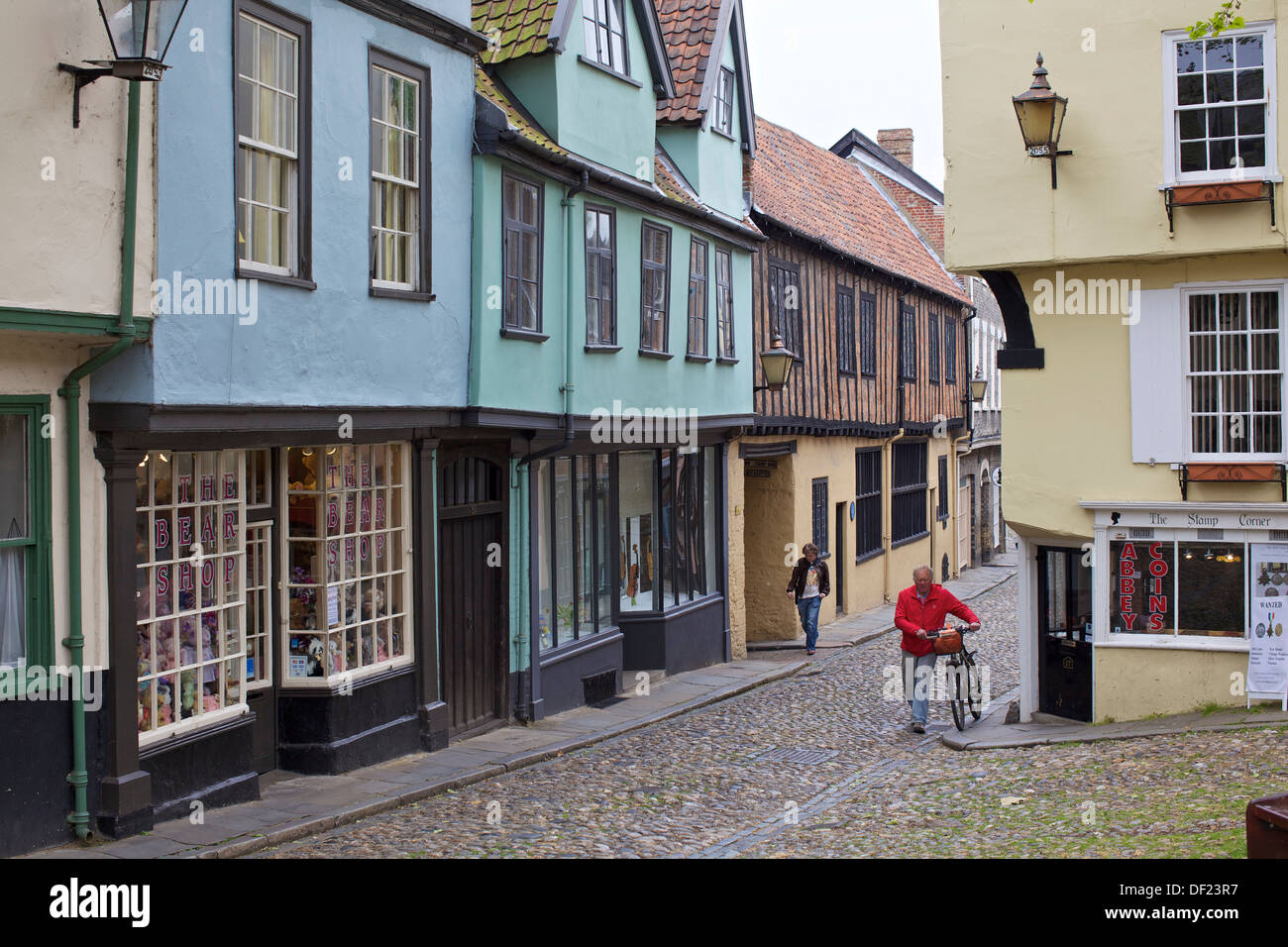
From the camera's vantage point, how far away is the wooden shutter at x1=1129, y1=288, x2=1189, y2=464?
13000 millimetres

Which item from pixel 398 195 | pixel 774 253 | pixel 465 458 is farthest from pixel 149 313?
pixel 774 253

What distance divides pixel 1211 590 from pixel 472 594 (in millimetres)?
7281

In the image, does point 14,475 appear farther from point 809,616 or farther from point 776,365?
point 809,616

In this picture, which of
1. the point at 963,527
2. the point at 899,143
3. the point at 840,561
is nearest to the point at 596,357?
the point at 840,561

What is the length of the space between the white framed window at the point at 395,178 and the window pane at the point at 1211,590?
7859 millimetres

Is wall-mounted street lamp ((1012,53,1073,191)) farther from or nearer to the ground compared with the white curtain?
farther from the ground

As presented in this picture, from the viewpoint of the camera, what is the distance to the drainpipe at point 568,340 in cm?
1443

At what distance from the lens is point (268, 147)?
396 inches

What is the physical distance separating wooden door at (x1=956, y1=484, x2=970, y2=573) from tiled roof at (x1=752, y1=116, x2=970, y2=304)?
5649 millimetres

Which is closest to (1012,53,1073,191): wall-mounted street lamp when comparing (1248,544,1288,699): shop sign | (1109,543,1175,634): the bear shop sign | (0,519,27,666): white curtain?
(1109,543,1175,634): the bear shop sign

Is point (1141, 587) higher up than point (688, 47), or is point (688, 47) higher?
point (688, 47)

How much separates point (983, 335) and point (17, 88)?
34.8 meters

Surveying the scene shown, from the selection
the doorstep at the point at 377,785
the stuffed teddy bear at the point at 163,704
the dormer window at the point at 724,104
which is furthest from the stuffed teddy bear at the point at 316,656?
the dormer window at the point at 724,104

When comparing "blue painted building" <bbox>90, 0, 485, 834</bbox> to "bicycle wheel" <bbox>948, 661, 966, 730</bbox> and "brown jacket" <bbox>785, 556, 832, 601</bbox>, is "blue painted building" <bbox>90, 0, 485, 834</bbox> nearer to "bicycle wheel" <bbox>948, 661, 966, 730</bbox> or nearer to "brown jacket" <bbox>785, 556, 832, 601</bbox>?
"bicycle wheel" <bbox>948, 661, 966, 730</bbox>
